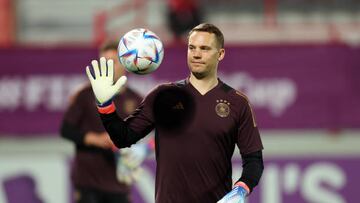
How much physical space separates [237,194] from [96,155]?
3.15 metres

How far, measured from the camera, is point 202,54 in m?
5.31

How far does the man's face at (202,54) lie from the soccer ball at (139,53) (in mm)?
278

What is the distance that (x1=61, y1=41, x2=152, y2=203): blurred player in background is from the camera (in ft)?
26.0

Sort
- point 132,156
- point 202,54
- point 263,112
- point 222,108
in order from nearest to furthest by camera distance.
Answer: point 202,54 → point 222,108 → point 132,156 → point 263,112

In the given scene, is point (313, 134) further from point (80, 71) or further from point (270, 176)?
point (80, 71)

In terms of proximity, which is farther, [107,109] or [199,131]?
[199,131]

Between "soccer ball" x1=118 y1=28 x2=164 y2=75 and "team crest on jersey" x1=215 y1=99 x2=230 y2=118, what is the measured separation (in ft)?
1.59

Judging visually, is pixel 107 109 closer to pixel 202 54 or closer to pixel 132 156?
pixel 202 54

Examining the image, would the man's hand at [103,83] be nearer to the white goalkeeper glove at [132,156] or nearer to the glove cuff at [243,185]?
the glove cuff at [243,185]

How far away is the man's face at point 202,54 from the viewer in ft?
17.4

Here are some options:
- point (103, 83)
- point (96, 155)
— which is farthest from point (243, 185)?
point (96, 155)

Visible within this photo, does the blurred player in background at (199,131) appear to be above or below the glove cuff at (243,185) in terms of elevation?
above

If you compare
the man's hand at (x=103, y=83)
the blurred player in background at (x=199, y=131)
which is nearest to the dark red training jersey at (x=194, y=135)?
the blurred player in background at (x=199, y=131)

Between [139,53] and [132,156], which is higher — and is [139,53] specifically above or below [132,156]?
above
